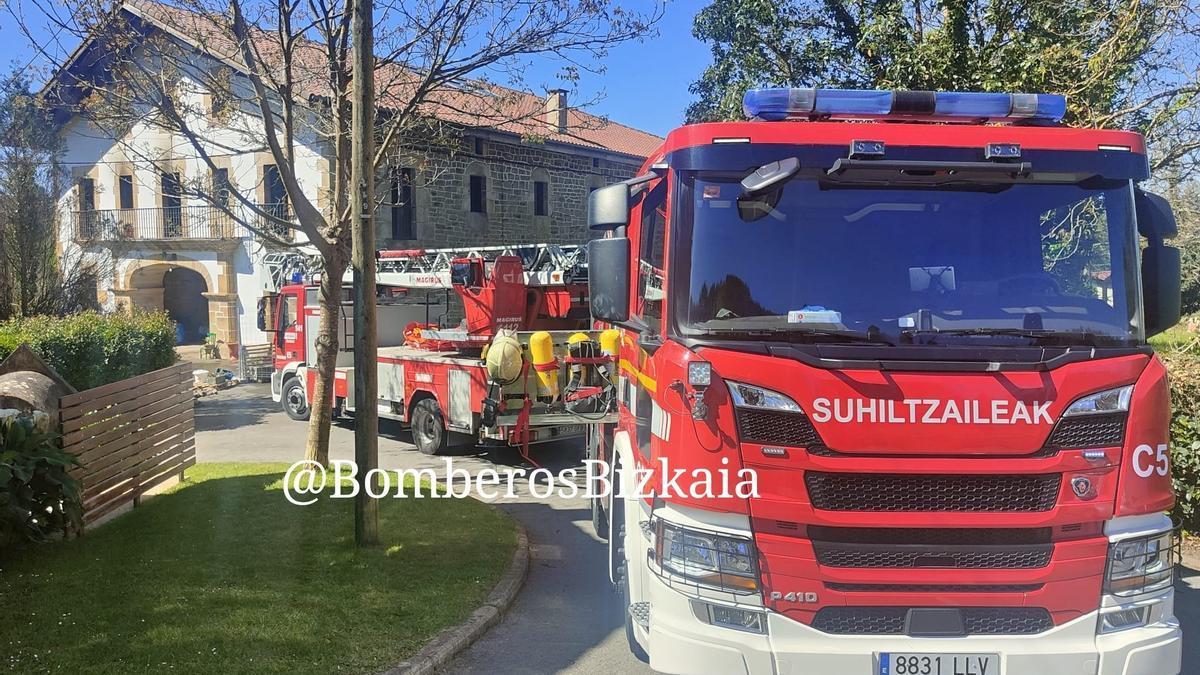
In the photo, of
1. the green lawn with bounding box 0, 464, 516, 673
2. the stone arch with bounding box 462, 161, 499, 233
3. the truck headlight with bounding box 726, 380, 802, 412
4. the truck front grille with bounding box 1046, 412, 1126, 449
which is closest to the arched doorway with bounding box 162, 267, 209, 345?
the stone arch with bounding box 462, 161, 499, 233

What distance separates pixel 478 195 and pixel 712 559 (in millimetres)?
22453

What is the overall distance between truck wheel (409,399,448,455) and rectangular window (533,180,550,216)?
15872 mm

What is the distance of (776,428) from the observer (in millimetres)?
3312

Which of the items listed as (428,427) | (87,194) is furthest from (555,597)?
(87,194)

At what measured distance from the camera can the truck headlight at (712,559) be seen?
3320 mm

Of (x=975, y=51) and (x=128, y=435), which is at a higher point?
(x=975, y=51)

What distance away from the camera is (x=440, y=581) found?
5.82 m

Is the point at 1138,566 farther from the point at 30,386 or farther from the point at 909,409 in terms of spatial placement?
the point at 30,386

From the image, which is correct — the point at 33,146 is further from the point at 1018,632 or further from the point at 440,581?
the point at 1018,632

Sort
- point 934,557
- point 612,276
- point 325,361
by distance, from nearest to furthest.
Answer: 1. point 934,557
2. point 612,276
3. point 325,361

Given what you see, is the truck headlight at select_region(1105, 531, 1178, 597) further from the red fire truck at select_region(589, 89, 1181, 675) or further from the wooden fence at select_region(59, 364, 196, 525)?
the wooden fence at select_region(59, 364, 196, 525)

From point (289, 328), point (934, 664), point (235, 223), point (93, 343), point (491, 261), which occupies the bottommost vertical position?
point (934, 664)

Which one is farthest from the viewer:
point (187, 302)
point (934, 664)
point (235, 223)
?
point (187, 302)

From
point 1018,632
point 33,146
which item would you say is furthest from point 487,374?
point 33,146
